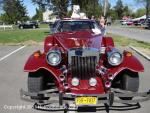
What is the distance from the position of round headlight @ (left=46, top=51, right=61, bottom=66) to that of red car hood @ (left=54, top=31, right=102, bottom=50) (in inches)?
21.7

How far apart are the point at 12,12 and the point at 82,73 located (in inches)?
3604

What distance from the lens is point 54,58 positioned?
7.78m

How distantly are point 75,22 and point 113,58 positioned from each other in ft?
10.1

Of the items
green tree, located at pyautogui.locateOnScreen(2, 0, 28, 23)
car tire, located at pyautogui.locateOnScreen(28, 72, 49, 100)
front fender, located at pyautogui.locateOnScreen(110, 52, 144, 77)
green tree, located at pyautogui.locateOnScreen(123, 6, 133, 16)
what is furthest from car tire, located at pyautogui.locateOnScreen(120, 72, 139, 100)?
green tree, located at pyautogui.locateOnScreen(123, 6, 133, 16)

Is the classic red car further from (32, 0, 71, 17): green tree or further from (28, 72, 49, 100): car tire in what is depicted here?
(32, 0, 71, 17): green tree

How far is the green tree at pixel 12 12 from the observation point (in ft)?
312

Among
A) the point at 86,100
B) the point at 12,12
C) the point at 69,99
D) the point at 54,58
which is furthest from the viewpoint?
the point at 12,12

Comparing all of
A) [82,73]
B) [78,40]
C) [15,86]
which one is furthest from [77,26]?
[82,73]


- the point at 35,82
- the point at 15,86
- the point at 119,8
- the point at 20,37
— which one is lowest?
the point at 119,8

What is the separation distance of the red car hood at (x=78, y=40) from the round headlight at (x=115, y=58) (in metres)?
0.40

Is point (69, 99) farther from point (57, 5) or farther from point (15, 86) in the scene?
point (57, 5)

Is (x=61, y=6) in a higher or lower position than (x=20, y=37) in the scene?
higher

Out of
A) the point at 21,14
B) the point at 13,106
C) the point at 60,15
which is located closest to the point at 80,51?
the point at 13,106

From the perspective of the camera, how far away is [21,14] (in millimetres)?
102250
